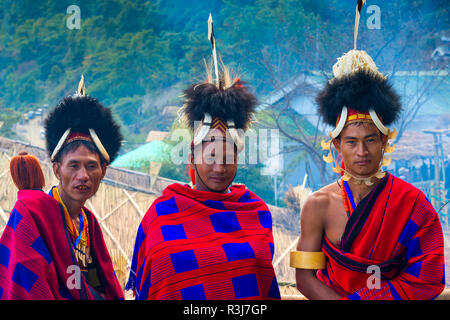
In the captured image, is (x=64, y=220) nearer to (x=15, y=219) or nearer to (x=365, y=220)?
(x=15, y=219)

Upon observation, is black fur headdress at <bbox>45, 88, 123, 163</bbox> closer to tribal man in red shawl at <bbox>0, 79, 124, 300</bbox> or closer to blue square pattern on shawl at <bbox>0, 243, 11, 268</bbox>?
tribal man in red shawl at <bbox>0, 79, 124, 300</bbox>

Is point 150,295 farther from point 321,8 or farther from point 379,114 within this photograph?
point 321,8

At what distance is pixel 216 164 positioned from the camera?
3.13 meters

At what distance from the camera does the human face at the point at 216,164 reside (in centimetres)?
313

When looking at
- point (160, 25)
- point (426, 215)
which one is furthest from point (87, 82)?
point (426, 215)

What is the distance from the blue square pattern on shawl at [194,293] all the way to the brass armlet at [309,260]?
0.64 m

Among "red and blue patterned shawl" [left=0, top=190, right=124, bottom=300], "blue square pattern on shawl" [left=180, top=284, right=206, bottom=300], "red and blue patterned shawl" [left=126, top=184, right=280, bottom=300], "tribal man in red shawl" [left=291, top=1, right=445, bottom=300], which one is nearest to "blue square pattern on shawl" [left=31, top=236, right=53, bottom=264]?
"red and blue patterned shawl" [left=0, top=190, right=124, bottom=300]

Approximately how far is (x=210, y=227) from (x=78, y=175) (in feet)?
2.90

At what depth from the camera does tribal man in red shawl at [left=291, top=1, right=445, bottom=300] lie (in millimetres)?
3002

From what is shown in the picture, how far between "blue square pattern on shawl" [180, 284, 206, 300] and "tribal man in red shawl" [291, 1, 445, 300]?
631mm

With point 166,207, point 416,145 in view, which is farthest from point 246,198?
point 416,145

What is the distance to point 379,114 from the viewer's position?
3.15m
